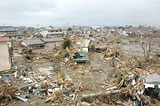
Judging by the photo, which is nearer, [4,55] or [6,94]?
[6,94]

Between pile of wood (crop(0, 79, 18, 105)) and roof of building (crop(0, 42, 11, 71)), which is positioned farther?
roof of building (crop(0, 42, 11, 71))

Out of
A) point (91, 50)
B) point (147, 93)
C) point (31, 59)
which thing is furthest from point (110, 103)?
point (91, 50)

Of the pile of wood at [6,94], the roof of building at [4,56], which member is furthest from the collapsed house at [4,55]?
the pile of wood at [6,94]

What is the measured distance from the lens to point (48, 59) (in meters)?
14.6

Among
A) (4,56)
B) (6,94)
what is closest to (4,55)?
(4,56)

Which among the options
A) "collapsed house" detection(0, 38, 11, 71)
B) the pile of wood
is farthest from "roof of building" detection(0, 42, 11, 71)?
the pile of wood

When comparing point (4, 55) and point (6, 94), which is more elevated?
point (4, 55)

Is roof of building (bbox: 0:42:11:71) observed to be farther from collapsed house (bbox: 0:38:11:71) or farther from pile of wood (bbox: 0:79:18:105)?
pile of wood (bbox: 0:79:18:105)

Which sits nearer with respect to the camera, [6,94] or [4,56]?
[6,94]

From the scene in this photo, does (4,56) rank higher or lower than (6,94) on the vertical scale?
higher

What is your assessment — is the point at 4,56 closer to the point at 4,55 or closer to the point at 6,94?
the point at 4,55

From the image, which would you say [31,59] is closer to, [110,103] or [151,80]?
[110,103]

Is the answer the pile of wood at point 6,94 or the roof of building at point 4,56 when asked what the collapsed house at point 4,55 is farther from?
the pile of wood at point 6,94

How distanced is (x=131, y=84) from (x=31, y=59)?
39.8 ft
